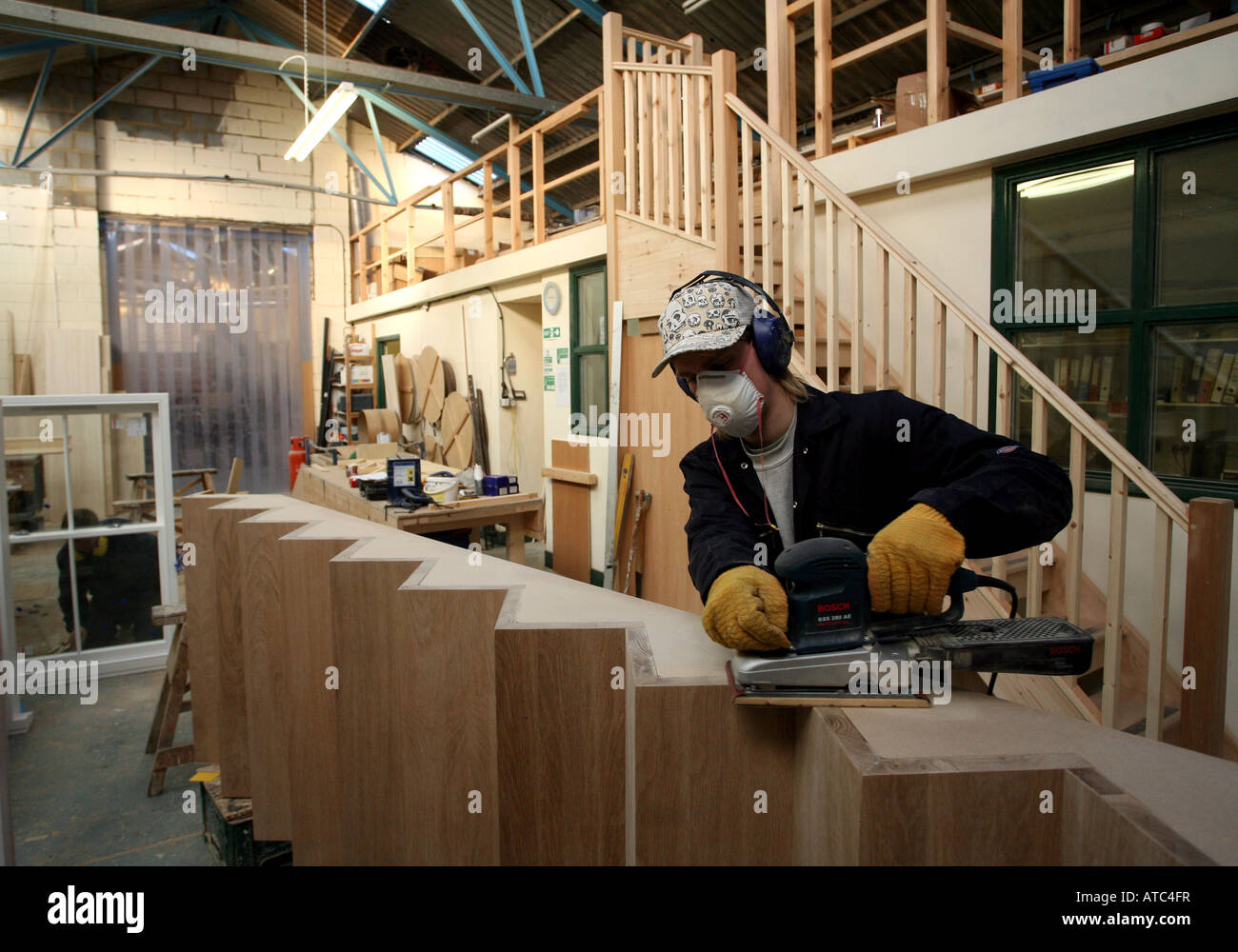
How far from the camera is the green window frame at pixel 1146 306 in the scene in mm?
3162

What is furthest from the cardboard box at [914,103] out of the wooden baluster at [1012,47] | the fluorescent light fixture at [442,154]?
the fluorescent light fixture at [442,154]

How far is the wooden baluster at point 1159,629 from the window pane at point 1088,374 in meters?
1.17

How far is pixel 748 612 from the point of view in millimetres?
1242

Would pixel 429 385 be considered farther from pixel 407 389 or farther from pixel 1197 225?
pixel 1197 225

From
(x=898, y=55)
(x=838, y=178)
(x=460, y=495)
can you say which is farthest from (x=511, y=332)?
(x=898, y=55)

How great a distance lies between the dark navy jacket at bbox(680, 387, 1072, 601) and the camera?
1490 millimetres

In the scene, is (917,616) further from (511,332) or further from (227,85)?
(227,85)

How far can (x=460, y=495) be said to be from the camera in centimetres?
510

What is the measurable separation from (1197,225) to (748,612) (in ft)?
11.0

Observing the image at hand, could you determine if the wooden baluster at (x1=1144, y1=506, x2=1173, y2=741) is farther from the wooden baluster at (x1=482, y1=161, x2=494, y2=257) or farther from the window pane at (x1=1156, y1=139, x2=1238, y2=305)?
the wooden baluster at (x1=482, y1=161, x2=494, y2=257)

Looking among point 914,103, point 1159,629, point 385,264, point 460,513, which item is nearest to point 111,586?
point 460,513

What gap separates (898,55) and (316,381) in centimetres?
942

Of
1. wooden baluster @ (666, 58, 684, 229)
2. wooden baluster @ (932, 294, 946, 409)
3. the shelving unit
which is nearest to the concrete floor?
wooden baluster @ (932, 294, 946, 409)

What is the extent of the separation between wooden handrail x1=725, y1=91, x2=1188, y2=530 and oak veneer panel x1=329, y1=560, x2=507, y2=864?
1960mm
